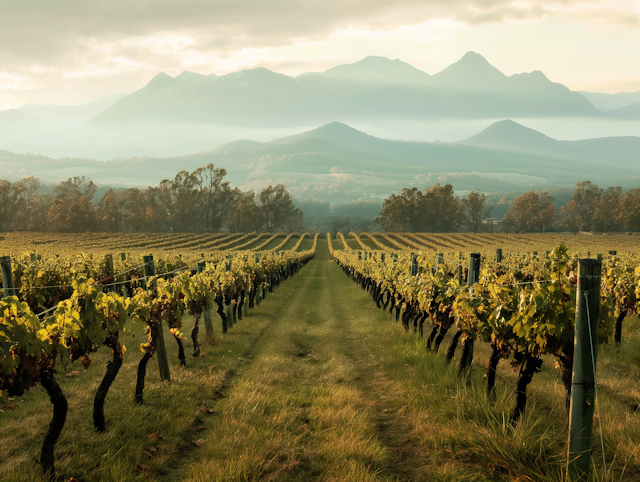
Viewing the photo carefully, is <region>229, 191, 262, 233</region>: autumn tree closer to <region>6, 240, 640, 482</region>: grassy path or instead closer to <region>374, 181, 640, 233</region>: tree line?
<region>374, 181, 640, 233</region>: tree line

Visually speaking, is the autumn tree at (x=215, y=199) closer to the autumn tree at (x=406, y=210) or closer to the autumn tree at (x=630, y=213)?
the autumn tree at (x=406, y=210)

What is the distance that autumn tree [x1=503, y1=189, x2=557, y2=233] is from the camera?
11200 centimetres

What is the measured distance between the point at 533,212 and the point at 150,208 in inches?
4279

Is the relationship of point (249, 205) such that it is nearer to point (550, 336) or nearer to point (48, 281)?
point (48, 281)

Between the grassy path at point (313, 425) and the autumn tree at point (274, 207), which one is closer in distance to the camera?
the grassy path at point (313, 425)

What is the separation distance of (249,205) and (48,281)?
108 m

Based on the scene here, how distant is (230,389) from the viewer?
7594mm

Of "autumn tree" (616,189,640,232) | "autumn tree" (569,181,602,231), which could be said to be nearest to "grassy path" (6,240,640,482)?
"autumn tree" (616,189,640,232)

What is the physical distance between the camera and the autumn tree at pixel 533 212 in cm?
11200

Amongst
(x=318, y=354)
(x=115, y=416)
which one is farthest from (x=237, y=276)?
(x=115, y=416)

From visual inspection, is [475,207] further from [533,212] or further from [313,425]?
[313,425]

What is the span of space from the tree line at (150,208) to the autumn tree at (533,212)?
7092cm

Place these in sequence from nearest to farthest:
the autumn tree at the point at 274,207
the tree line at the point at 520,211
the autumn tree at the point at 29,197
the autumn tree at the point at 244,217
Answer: the autumn tree at the point at 29,197
the tree line at the point at 520,211
the autumn tree at the point at 244,217
the autumn tree at the point at 274,207

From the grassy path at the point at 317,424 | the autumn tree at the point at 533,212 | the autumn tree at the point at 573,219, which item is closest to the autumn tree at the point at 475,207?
the autumn tree at the point at 533,212
